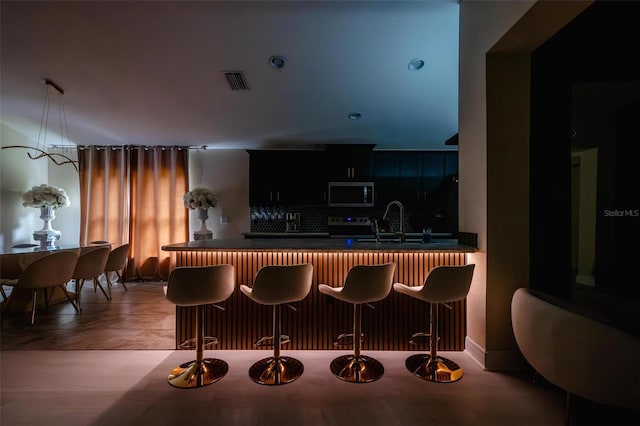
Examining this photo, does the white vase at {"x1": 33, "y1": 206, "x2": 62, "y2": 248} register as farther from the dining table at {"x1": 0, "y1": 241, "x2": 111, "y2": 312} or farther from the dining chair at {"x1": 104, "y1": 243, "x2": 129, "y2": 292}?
the dining chair at {"x1": 104, "y1": 243, "x2": 129, "y2": 292}

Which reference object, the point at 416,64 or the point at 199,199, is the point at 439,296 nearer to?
the point at 416,64

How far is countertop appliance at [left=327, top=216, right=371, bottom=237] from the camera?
4957mm

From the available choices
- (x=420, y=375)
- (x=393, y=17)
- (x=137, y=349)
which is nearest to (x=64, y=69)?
(x=137, y=349)

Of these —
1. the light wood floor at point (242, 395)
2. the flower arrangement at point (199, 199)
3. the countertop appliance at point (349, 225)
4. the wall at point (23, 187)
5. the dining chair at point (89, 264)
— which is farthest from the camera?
the countertop appliance at point (349, 225)

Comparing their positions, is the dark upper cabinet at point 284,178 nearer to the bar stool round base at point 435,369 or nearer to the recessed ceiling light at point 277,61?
the recessed ceiling light at point 277,61

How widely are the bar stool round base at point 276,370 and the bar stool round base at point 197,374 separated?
0.24 metres

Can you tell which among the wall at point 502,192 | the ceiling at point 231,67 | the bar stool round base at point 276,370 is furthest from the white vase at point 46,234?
the wall at point 502,192

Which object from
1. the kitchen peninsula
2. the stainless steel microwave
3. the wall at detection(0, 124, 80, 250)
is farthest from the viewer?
the stainless steel microwave

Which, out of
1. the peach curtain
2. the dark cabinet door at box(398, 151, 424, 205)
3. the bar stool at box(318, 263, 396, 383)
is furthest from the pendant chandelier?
the dark cabinet door at box(398, 151, 424, 205)

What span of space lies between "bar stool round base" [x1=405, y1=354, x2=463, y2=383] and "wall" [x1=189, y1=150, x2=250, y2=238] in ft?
12.8

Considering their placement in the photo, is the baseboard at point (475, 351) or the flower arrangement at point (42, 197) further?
the flower arrangement at point (42, 197)

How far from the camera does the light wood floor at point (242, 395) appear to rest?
5.02 ft

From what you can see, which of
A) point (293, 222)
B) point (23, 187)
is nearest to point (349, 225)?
point (293, 222)

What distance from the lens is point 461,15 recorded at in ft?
7.55
